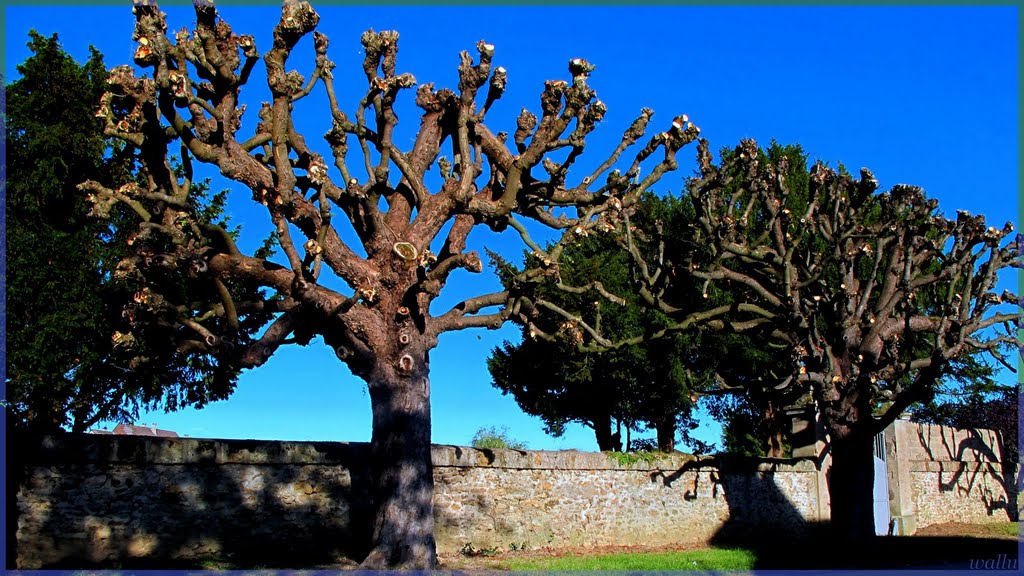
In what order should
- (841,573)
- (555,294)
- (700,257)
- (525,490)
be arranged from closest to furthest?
(841,573)
(525,490)
(700,257)
(555,294)

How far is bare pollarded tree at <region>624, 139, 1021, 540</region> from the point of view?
1512 cm

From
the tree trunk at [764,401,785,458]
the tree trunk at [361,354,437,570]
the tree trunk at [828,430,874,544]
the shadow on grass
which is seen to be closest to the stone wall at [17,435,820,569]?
the shadow on grass

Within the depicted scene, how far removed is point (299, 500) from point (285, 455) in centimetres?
70

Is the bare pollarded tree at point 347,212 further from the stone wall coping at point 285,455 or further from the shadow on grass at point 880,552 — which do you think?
the shadow on grass at point 880,552

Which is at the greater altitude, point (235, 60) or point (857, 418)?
point (235, 60)

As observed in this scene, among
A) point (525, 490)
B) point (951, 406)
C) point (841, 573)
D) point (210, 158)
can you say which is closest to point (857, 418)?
point (841, 573)

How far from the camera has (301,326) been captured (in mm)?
10664

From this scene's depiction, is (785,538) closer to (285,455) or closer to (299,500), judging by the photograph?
(299,500)

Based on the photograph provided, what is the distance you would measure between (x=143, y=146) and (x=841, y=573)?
1115 centimetres

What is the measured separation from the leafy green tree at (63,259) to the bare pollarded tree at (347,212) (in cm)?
575

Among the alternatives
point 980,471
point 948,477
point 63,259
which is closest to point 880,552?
point 948,477

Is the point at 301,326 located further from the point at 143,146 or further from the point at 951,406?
the point at 951,406

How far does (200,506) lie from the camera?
448 inches

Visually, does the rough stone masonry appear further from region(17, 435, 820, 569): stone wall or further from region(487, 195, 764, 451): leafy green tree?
region(487, 195, 764, 451): leafy green tree
